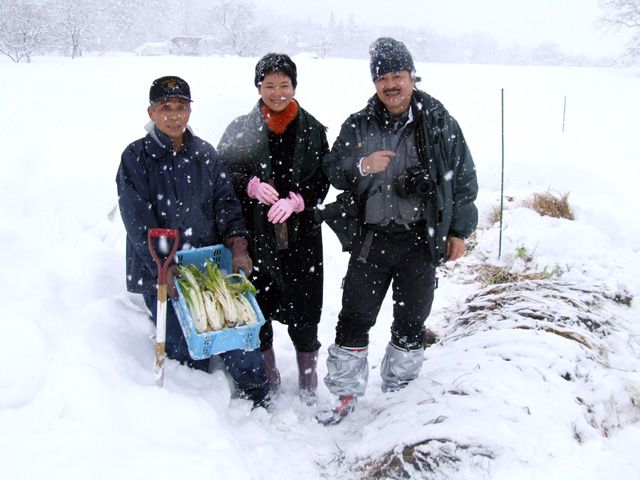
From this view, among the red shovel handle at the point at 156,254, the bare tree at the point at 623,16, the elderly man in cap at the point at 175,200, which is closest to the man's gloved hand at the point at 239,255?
the elderly man in cap at the point at 175,200

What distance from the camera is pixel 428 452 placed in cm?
266

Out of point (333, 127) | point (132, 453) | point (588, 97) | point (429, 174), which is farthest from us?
point (588, 97)

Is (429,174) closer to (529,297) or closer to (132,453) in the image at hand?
(529,297)

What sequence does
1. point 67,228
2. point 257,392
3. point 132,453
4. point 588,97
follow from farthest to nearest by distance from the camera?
point 588,97
point 67,228
point 257,392
point 132,453

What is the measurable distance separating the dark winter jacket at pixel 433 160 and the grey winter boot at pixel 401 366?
2.48 feet

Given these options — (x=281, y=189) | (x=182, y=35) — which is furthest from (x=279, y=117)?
(x=182, y=35)

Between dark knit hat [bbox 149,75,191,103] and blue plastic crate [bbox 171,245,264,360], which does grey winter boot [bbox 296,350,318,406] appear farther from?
dark knit hat [bbox 149,75,191,103]

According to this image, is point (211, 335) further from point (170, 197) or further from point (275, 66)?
point (275, 66)

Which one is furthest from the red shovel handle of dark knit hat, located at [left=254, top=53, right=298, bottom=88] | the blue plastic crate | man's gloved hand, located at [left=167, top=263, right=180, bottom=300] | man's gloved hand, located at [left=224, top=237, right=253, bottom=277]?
dark knit hat, located at [left=254, top=53, right=298, bottom=88]

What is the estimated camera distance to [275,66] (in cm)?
314

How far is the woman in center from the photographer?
321 cm

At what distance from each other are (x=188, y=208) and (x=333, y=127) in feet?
31.9

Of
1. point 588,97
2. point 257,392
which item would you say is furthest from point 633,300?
point 588,97

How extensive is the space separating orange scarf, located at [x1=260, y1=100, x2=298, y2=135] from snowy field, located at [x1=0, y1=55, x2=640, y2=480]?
174 cm
